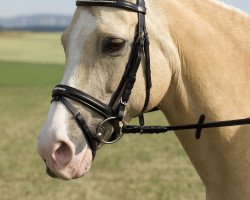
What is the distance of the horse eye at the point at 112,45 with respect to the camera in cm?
354

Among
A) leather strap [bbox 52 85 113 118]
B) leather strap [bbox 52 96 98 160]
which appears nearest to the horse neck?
leather strap [bbox 52 85 113 118]

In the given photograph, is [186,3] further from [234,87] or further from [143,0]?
[234,87]

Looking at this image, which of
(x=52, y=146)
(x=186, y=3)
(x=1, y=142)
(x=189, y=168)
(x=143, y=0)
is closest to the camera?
(x=52, y=146)

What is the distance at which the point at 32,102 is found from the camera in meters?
31.2

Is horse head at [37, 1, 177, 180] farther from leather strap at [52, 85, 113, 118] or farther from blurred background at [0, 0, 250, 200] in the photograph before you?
blurred background at [0, 0, 250, 200]

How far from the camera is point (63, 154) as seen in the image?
137 inches

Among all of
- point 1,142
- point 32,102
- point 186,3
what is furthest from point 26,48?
point 186,3

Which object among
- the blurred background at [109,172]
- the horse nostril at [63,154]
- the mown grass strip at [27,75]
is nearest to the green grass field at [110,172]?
the blurred background at [109,172]

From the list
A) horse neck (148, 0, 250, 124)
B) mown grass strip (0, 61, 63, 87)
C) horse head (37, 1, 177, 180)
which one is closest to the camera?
horse head (37, 1, 177, 180)

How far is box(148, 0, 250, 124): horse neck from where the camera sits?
12.6 feet

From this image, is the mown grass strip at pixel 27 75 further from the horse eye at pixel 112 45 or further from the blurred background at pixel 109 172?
the horse eye at pixel 112 45

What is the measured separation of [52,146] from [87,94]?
0.46 m

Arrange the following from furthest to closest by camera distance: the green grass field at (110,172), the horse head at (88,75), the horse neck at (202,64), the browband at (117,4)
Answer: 1. the green grass field at (110,172)
2. the horse neck at (202,64)
3. the browband at (117,4)
4. the horse head at (88,75)

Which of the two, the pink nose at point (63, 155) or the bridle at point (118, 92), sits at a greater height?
the bridle at point (118, 92)
